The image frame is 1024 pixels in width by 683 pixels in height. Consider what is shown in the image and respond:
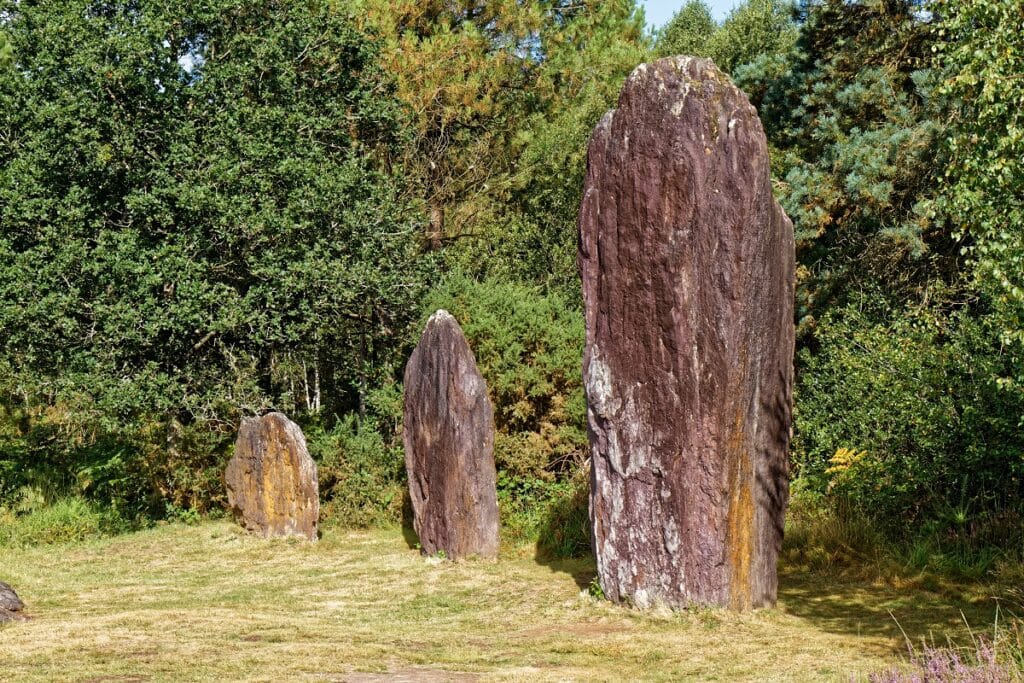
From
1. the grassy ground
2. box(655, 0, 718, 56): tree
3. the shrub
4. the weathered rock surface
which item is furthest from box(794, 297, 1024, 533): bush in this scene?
box(655, 0, 718, 56): tree

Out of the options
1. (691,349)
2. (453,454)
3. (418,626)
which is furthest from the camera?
(453,454)

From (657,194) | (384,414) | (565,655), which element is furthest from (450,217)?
(565,655)

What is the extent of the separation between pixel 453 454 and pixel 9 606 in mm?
5029

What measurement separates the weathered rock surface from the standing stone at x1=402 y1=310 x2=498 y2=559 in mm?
4699

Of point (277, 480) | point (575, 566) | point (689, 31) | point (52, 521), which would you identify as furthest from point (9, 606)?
point (689, 31)

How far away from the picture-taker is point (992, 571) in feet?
33.2

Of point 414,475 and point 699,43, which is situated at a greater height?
point 699,43

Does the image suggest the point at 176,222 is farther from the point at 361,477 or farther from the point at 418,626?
the point at 418,626

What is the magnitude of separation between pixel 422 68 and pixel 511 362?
7661 mm

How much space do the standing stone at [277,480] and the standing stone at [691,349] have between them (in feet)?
20.7

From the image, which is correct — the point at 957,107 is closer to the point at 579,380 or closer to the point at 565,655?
the point at 579,380

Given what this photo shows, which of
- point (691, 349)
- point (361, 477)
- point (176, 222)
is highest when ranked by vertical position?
point (176, 222)

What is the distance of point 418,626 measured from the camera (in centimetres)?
955

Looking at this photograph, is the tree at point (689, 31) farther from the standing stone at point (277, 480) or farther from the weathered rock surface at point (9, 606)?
the weathered rock surface at point (9, 606)
